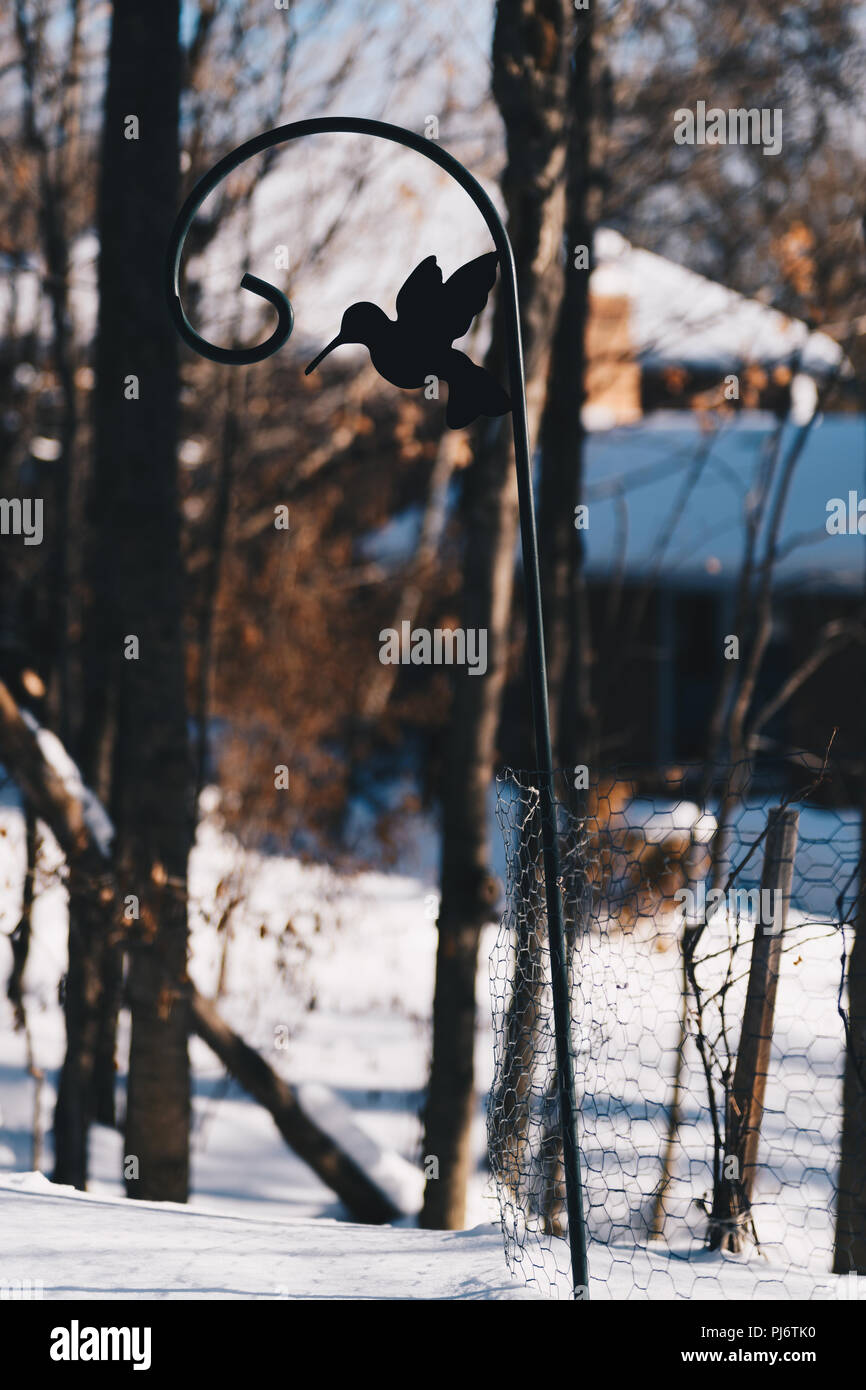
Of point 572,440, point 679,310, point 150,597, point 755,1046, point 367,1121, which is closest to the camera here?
point 755,1046

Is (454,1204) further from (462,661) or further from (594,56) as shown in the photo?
(594,56)

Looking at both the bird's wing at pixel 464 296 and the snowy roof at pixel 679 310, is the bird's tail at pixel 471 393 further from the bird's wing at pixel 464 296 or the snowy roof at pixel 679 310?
the snowy roof at pixel 679 310

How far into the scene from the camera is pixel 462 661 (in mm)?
5371

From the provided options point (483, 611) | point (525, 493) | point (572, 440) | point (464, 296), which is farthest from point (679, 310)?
point (525, 493)

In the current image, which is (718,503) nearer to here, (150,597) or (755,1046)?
(150,597)

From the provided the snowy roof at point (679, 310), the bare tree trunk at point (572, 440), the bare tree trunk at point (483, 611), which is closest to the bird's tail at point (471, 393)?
the bare tree trunk at point (483, 611)

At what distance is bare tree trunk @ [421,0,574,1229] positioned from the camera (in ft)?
16.7

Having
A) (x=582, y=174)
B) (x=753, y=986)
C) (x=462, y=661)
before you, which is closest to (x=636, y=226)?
(x=582, y=174)

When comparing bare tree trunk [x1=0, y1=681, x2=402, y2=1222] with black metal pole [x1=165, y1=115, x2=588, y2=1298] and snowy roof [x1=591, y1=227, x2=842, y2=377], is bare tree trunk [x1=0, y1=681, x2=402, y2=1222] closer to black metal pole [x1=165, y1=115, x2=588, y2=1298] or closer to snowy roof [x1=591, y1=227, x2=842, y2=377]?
black metal pole [x1=165, y1=115, x2=588, y2=1298]

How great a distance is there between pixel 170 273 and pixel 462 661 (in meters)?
2.70

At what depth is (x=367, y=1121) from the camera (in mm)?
7496

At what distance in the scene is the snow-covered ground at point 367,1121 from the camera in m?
2.97

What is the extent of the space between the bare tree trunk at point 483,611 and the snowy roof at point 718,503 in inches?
336

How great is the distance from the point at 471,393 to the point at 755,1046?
1.91m
